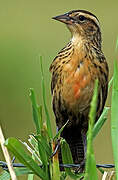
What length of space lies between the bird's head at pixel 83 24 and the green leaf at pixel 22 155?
52.8 inches

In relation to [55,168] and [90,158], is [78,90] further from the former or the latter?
[90,158]

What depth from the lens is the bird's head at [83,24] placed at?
4488 millimetres

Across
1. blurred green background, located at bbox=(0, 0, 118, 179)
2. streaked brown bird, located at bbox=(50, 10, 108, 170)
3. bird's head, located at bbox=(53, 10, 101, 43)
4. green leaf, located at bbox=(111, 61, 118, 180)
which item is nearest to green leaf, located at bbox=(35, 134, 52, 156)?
green leaf, located at bbox=(111, 61, 118, 180)

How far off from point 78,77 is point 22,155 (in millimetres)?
1124

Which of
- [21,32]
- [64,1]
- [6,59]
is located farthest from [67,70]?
[64,1]

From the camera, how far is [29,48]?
995 centimetres

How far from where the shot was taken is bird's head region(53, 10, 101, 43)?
4.49m

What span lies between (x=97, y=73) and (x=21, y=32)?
6838mm

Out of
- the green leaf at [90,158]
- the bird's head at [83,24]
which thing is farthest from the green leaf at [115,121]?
the bird's head at [83,24]

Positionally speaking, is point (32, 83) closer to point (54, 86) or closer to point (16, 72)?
point (16, 72)

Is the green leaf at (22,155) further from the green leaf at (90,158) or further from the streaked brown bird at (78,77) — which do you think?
the streaked brown bird at (78,77)

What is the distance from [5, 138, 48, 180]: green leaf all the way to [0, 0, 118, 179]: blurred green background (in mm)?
3678

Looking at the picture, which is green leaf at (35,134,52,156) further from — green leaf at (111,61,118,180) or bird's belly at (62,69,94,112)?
bird's belly at (62,69,94,112)

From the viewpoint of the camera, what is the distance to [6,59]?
31.2ft
